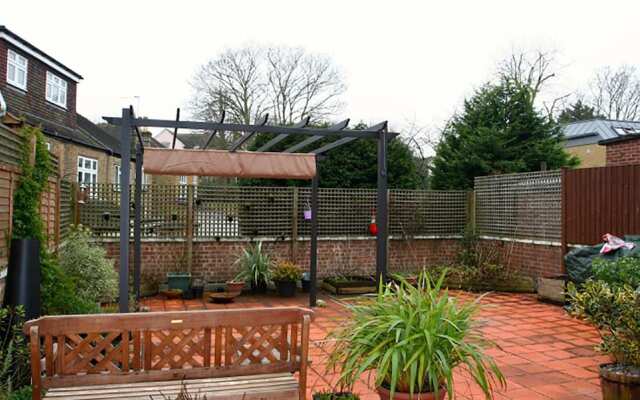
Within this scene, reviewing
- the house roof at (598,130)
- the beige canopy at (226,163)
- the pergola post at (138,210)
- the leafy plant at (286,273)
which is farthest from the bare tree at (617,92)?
the pergola post at (138,210)

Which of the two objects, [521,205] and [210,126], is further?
[521,205]

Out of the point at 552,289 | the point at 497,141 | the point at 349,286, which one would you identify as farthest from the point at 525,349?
the point at 497,141

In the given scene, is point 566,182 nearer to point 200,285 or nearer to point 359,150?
point 359,150

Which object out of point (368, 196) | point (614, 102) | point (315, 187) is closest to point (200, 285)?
point (315, 187)

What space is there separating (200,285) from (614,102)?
27758 millimetres

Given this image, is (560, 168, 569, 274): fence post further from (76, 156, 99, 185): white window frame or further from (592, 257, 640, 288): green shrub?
(76, 156, 99, 185): white window frame

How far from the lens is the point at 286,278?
8891mm

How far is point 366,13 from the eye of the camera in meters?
8.95

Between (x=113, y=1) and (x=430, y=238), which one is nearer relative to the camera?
(x=113, y=1)

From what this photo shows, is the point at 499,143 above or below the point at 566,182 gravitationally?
above

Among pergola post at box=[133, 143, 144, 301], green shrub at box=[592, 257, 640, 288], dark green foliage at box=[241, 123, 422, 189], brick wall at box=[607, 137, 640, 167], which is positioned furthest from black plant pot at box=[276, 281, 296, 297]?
brick wall at box=[607, 137, 640, 167]

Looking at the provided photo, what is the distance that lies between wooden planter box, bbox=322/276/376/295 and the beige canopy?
9.39 feet

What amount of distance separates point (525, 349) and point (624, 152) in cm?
655

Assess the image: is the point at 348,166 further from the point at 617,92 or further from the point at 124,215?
the point at 617,92
